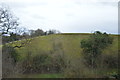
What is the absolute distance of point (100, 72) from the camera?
30.2 ft

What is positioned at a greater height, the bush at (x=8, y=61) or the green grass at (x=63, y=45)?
the green grass at (x=63, y=45)

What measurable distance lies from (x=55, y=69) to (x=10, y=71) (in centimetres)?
252

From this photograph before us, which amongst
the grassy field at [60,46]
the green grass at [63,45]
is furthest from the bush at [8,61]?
the green grass at [63,45]

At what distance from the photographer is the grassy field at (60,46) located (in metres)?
9.35

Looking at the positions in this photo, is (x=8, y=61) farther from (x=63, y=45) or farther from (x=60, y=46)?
(x=63, y=45)

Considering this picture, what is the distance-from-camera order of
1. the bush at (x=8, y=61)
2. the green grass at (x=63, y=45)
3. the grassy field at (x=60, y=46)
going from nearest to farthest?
the bush at (x=8, y=61) < the grassy field at (x=60, y=46) < the green grass at (x=63, y=45)

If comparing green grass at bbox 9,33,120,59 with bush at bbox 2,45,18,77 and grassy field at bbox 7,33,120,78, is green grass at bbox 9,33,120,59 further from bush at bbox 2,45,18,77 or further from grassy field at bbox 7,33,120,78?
bush at bbox 2,45,18,77

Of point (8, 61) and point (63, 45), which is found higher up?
point (63, 45)

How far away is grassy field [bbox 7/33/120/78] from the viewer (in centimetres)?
935

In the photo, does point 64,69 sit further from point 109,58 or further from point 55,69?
point 109,58

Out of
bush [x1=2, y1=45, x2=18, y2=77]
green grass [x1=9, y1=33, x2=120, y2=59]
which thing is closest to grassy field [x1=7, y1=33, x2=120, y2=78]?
green grass [x1=9, y1=33, x2=120, y2=59]

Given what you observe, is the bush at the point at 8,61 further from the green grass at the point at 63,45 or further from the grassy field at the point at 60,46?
the green grass at the point at 63,45

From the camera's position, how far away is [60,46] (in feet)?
35.0

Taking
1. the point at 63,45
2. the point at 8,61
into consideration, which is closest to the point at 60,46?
the point at 63,45
